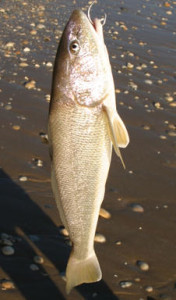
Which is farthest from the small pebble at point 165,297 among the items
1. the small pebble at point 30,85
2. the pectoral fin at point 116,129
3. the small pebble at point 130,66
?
the small pebble at point 130,66

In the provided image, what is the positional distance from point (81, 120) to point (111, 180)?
128 inches

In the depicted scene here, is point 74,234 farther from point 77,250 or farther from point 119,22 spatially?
point 119,22

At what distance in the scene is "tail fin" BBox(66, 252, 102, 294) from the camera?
344 cm

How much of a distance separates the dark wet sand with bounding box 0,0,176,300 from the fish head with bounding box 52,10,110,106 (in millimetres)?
2153

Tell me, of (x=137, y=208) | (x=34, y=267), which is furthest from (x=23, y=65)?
(x=34, y=267)

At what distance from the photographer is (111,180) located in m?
6.21

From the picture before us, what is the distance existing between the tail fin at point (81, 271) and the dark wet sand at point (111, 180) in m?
1.04

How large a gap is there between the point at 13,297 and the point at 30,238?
83 cm

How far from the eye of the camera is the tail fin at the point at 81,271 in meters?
3.44

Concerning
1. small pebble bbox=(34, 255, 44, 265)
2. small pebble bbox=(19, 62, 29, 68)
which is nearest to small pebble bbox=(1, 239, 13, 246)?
small pebble bbox=(34, 255, 44, 265)

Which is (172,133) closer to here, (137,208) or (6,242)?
(137,208)

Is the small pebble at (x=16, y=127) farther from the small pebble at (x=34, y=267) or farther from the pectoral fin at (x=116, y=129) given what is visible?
the pectoral fin at (x=116, y=129)

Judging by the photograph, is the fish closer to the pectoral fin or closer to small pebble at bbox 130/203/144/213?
the pectoral fin

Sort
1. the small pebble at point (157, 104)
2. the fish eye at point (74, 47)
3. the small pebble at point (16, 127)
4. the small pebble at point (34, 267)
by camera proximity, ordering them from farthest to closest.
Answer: the small pebble at point (157, 104)
the small pebble at point (16, 127)
the small pebble at point (34, 267)
the fish eye at point (74, 47)
